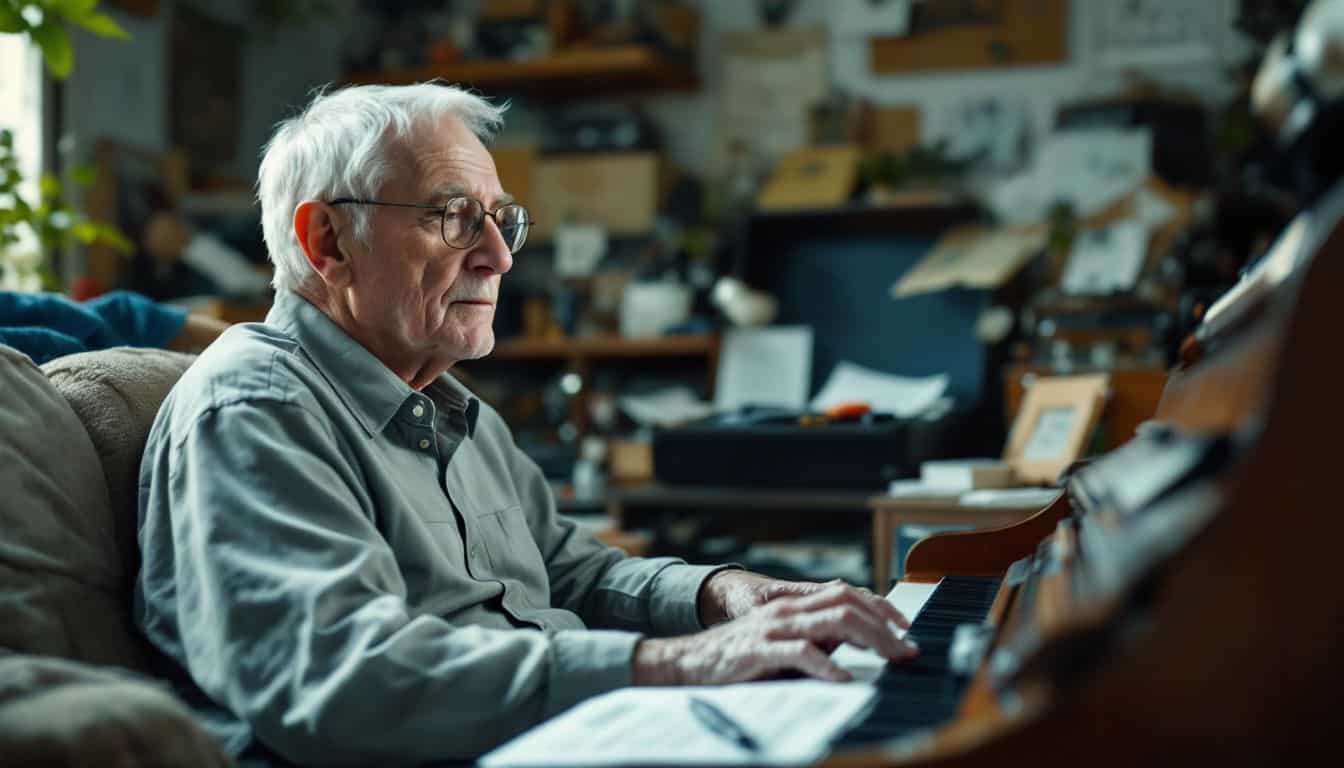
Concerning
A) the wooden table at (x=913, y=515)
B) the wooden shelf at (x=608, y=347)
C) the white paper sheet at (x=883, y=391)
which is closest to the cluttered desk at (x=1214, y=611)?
the wooden table at (x=913, y=515)

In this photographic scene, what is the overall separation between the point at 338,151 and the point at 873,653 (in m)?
0.80

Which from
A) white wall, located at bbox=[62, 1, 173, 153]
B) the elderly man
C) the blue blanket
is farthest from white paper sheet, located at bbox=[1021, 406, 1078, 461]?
white wall, located at bbox=[62, 1, 173, 153]

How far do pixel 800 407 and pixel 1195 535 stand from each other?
96.8 inches

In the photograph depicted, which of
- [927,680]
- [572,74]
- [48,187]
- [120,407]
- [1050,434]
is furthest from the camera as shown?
[572,74]

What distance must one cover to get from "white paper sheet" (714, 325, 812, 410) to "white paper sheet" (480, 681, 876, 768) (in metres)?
2.26

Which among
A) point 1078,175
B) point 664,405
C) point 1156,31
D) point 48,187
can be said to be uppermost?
point 1156,31

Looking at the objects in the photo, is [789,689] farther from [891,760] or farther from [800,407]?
[800,407]

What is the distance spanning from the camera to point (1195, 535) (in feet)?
2.03

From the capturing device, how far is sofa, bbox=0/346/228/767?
862 millimetres

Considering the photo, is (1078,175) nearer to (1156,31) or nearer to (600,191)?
(1156,31)

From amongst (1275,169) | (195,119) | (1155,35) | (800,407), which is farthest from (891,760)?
(195,119)

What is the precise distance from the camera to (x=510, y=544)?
4.83ft

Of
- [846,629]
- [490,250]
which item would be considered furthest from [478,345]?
[846,629]

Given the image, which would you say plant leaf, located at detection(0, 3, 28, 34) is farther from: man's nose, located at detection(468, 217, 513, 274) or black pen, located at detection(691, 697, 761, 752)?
black pen, located at detection(691, 697, 761, 752)
